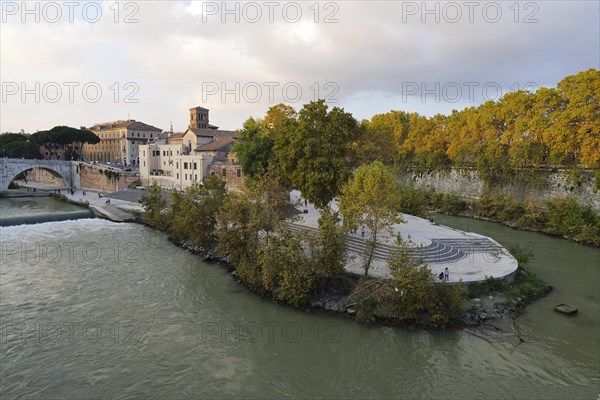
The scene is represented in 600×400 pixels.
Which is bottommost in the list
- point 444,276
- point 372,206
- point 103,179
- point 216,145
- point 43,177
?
point 444,276

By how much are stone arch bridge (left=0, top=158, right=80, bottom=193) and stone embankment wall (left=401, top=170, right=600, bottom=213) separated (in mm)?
51554

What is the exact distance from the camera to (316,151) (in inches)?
876

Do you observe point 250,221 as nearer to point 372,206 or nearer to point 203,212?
point 372,206

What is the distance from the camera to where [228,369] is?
12.7 m

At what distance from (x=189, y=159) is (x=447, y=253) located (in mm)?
38282

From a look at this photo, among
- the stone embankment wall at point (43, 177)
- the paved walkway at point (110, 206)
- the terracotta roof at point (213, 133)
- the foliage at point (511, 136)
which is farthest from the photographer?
the stone embankment wall at point (43, 177)

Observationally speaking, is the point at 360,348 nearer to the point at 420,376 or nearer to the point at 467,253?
the point at 420,376

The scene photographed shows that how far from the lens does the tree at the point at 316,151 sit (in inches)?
864

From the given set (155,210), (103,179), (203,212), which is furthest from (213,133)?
(203,212)

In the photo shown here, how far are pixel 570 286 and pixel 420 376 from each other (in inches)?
480

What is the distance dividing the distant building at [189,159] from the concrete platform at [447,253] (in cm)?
2622

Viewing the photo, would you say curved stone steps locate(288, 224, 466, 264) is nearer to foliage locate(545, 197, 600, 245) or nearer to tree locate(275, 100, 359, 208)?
tree locate(275, 100, 359, 208)

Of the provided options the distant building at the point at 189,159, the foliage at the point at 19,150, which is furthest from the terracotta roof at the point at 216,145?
the foliage at the point at 19,150

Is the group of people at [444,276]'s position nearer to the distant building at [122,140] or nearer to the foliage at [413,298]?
the foliage at [413,298]
